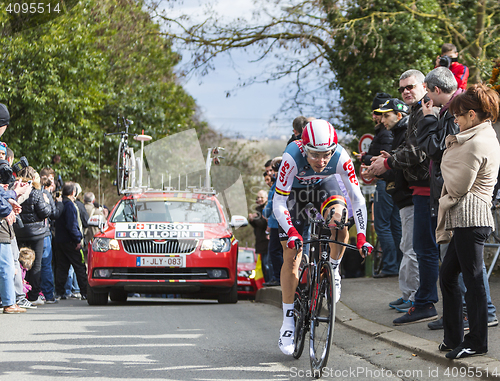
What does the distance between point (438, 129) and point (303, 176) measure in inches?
47.4

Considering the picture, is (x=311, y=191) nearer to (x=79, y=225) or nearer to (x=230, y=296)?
(x=230, y=296)

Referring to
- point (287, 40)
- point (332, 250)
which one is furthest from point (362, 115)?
point (332, 250)

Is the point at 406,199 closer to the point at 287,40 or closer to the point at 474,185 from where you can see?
the point at 474,185

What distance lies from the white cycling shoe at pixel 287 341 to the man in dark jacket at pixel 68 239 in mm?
6988

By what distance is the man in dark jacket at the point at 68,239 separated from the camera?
11391 millimetres

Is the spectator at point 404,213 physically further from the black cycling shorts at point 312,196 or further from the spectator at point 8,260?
the spectator at point 8,260

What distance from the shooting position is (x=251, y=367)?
4.99 m

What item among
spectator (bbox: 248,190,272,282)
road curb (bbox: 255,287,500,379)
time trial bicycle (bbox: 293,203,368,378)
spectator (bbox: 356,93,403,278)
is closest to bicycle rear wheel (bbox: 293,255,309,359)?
time trial bicycle (bbox: 293,203,368,378)

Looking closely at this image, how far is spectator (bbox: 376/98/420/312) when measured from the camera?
258 inches

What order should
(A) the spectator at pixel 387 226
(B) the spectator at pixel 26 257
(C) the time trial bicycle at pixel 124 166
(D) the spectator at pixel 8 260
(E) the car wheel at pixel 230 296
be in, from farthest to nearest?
(C) the time trial bicycle at pixel 124 166, (E) the car wheel at pixel 230 296, (B) the spectator at pixel 26 257, (A) the spectator at pixel 387 226, (D) the spectator at pixel 8 260

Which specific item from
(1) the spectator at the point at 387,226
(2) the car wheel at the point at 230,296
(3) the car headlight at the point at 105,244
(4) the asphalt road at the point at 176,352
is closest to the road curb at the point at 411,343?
(4) the asphalt road at the point at 176,352

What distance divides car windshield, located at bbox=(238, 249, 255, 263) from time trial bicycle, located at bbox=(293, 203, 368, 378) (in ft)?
39.1

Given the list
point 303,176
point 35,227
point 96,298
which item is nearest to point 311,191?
point 303,176

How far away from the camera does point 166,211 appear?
10.5 meters
